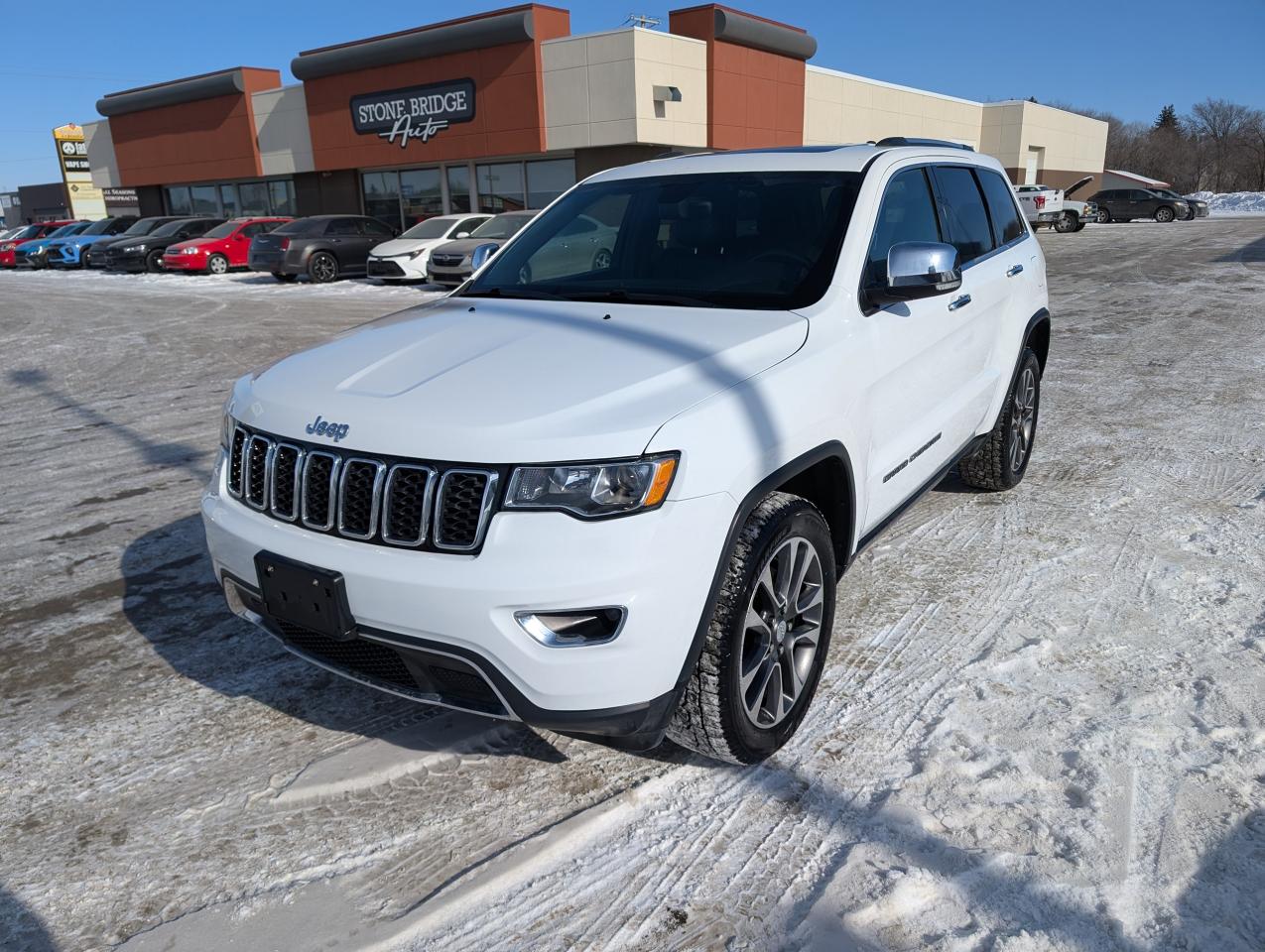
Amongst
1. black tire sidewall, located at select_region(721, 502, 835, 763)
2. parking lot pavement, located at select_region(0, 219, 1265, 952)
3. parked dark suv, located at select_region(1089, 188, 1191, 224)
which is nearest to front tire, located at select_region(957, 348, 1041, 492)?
parking lot pavement, located at select_region(0, 219, 1265, 952)

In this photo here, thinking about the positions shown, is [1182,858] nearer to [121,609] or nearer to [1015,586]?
[1015,586]

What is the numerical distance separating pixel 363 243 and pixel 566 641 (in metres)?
21.3

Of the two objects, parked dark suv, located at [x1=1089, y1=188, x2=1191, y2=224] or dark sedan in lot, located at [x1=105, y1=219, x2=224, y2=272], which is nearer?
dark sedan in lot, located at [x1=105, y1=219, x2=224, y2=272]

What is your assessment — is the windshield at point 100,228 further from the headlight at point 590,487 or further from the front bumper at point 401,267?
the headlight at point 590,487

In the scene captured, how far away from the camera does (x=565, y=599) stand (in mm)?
2352

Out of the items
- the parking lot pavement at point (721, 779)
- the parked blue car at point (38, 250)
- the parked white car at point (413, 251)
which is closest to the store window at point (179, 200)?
the parked blue car at point (38, 250)

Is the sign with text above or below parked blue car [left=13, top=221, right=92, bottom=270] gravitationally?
above

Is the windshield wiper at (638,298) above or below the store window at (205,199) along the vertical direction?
below

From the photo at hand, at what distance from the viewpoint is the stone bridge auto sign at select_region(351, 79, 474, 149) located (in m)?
27.0

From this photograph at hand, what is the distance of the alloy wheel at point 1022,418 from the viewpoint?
5.32 metres

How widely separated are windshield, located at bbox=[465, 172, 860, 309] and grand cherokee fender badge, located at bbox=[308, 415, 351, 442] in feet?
4.13

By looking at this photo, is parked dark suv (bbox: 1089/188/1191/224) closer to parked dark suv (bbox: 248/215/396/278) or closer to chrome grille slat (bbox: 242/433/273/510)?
parked dark suv (bbox: 248/215/396/278)

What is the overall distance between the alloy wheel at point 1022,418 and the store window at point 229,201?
35.5 metres

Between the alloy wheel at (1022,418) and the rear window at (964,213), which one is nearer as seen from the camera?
the rear window at (964,213)
